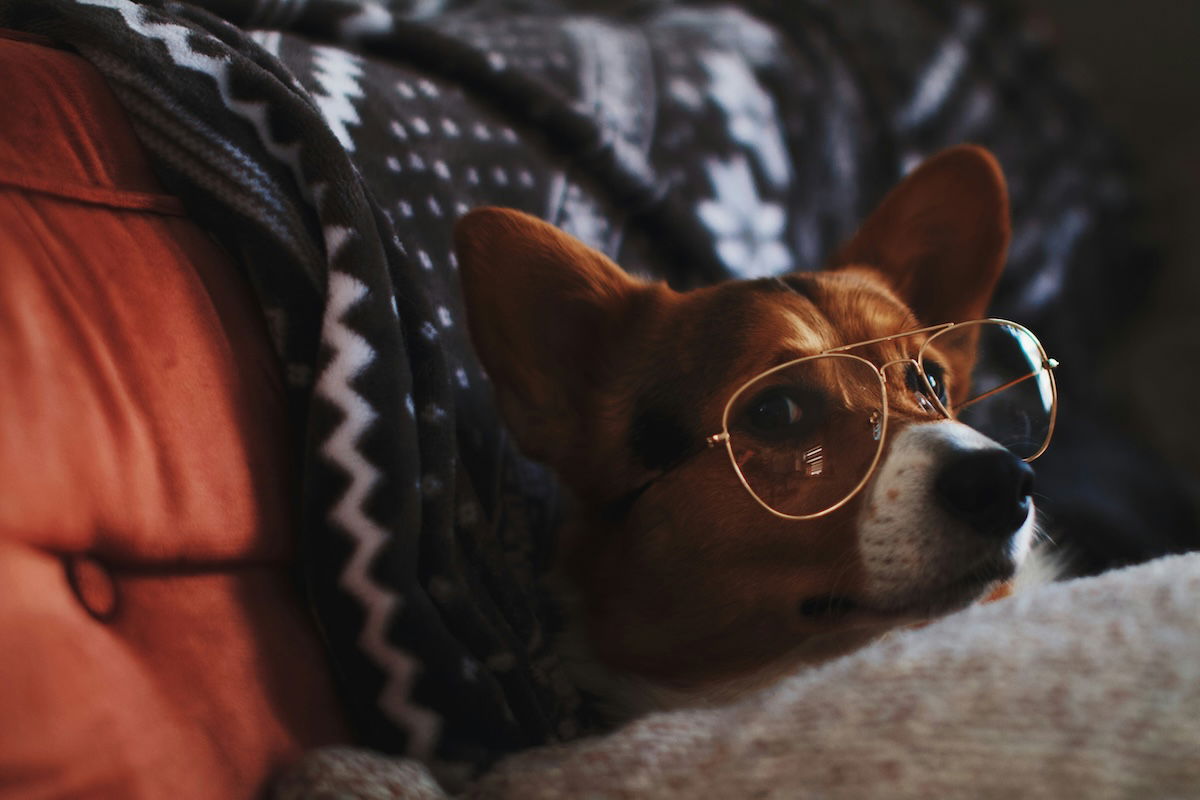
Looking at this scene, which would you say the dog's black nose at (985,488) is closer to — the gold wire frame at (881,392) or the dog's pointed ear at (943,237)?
the gold wire frame at (881,392)

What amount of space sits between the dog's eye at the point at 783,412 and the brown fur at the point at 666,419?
0.14ft

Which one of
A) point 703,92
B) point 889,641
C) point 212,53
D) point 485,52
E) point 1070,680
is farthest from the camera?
point 703,92

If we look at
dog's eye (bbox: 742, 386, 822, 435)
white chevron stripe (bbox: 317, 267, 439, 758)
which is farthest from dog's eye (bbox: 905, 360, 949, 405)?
white chevron stripe (bbox: 317, 267, 439, 758)

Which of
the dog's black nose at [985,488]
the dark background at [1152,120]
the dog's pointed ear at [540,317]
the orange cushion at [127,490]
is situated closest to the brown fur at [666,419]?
the dog's pointed ear at [540,317]

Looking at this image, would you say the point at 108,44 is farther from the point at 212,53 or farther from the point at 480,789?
the point at 480,789

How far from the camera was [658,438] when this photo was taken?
1157 mm

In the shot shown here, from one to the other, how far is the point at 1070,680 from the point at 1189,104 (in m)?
2.85

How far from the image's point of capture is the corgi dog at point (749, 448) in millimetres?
980

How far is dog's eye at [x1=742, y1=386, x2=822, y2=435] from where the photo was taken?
42.1 inches

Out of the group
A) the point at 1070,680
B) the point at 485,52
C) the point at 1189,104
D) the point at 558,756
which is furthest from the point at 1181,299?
the point at 558,756

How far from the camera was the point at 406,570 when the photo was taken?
88 centimetres

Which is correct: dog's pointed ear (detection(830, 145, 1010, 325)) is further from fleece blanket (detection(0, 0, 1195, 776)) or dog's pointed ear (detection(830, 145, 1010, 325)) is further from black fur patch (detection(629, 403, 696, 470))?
black fur patch (detection(629, 403, 696, 470))

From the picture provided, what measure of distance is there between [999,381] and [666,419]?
0.48 meters

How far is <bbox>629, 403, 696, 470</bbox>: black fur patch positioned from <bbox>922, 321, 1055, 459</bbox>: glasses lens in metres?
0.34
